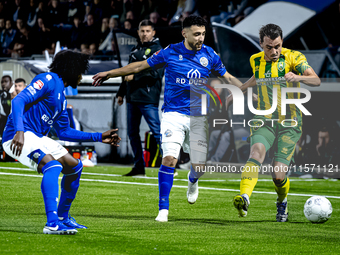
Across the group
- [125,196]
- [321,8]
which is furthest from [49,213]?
[321,8]

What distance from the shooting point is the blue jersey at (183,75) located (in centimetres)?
598

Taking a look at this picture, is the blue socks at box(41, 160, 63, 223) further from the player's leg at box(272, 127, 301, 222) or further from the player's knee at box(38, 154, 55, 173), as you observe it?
the player's leg at box(272, 127, 301, 222)

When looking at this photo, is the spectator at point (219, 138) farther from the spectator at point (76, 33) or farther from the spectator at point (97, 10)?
the spectator at point (97, 10)

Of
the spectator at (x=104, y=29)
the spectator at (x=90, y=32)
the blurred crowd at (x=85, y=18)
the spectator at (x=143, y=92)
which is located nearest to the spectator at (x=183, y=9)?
the blurred crowd at (x=85, y=18)

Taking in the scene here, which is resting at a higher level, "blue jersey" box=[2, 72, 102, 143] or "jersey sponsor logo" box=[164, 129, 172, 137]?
"blue jersey" box=[2, 72, 102, 143]

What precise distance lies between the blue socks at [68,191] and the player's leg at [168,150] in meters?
1.06

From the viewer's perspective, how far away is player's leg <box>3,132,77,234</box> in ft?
14.5

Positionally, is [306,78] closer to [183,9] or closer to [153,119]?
[153,119]

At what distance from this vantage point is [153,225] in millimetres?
5215

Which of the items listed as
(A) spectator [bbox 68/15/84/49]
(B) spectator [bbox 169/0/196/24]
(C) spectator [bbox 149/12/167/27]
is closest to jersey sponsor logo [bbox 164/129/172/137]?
(B) spectator [bbox 169/0/196/24]

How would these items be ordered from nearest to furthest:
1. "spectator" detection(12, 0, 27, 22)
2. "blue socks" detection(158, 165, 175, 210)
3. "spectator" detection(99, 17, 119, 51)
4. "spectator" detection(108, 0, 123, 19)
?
"blue socks" detection(158, 165, 175, 210) → "spectator" detection(99, 17, 119, 51) → "spectator" detection(108, 0, 123, 19) → "spectator" detection(12, 0, 27, 22)

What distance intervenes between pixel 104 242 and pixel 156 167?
8.25m

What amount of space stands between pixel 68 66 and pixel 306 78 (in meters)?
2.32

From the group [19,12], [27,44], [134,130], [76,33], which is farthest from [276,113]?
[19,12]
